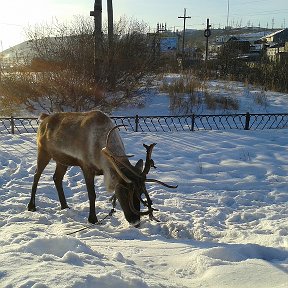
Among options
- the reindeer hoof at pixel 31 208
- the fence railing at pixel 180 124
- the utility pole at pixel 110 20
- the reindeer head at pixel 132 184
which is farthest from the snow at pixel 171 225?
the utility pole at pixel 110 20

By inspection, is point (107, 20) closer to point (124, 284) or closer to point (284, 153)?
point (284, 153)

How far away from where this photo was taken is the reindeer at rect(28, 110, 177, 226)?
468 centimetres

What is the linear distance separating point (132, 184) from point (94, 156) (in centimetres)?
87

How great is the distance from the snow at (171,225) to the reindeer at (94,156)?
454mm

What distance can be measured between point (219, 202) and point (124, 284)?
11.9 feet

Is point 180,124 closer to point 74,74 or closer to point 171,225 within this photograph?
point 74,74

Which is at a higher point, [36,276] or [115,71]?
[115,71]

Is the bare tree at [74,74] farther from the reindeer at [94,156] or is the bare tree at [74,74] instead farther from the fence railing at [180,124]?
the reindeer at [94,156]

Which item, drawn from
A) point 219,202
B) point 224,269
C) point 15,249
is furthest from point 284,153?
point 15,249

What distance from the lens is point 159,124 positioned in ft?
41.7

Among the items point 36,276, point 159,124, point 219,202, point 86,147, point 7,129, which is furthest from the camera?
point 159,124

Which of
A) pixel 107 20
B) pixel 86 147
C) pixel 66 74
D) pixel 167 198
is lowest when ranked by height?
pixel 167 198

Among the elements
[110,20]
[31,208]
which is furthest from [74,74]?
[31,208]

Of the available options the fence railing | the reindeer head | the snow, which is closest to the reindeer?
the reindeer head
